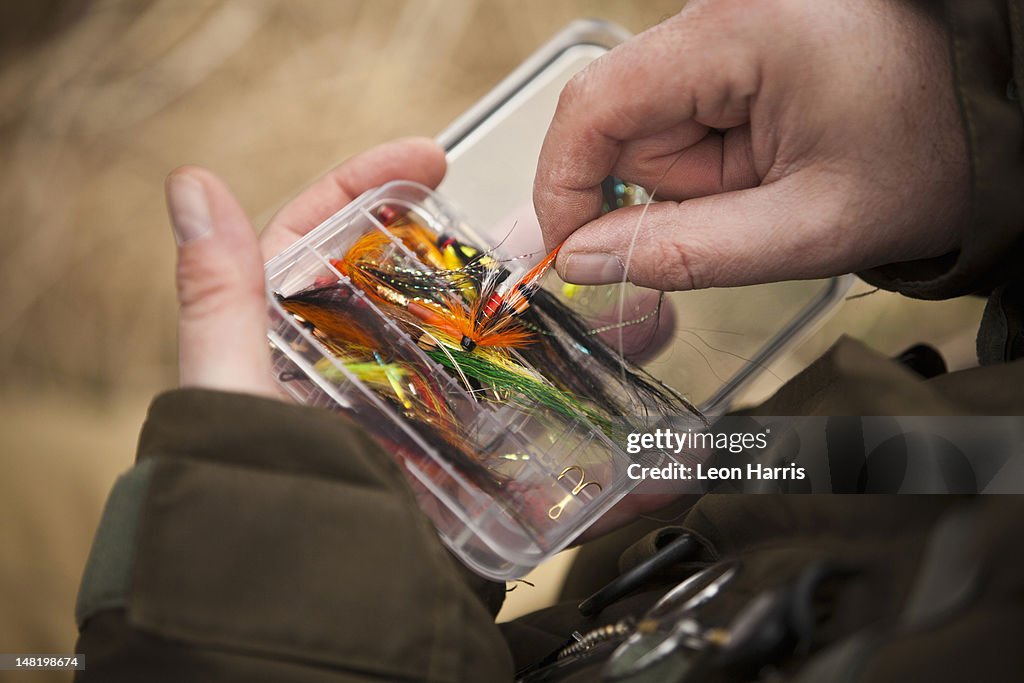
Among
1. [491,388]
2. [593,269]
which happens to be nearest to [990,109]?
[593,269]

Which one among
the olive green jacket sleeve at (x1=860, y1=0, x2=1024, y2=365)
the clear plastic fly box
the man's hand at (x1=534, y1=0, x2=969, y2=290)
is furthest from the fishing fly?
the olive green jacket sleeve at (x1=860, y1=0, x2=1024, y2=365)

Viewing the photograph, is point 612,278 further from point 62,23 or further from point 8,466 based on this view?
point 62,23

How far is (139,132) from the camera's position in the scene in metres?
1.26

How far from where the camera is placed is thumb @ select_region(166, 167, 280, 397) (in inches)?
20.7

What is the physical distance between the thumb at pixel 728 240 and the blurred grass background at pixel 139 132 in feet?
2.33

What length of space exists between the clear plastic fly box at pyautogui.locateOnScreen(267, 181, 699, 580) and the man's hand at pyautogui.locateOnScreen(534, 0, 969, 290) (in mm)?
119

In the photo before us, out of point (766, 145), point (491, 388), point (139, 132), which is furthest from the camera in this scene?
point (139, 132)

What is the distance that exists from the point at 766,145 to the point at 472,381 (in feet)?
1.08

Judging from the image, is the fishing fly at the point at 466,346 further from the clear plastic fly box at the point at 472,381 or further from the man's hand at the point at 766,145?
the man's hand at the point at 766,145

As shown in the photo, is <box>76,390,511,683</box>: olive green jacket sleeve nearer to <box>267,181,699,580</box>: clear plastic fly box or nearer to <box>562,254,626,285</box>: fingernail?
<box>267,181,699,580</box>: clear plastic fly box

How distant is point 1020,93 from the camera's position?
19.6 inches

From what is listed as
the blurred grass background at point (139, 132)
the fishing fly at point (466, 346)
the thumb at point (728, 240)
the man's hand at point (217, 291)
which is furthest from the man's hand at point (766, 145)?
the blurred grass background at point (139, 132)

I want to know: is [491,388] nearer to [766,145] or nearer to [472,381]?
[472,381]

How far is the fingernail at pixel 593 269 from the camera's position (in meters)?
0.65
